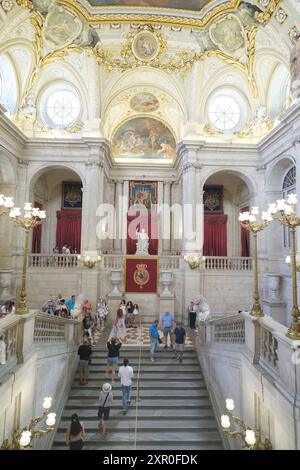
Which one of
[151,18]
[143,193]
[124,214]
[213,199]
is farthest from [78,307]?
[151,18]

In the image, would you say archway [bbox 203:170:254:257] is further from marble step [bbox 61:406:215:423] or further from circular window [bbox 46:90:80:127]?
marble step [bbox 61:406:215:423]

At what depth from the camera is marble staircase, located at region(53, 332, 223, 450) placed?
7.24 m

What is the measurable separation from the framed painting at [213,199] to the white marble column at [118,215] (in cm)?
544

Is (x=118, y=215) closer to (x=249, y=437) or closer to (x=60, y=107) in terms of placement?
(x=60, y=107)

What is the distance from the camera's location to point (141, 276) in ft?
49.2

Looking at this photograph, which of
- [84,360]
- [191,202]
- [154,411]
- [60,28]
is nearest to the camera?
[154,411]

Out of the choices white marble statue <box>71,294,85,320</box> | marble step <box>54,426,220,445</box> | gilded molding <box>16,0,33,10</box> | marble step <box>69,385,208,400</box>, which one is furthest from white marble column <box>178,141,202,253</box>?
marble step <box>54,426,220,445</box>

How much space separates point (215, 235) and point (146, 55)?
1082 cm

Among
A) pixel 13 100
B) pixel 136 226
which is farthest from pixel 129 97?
pixel 136 226

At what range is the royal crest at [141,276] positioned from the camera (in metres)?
15.0

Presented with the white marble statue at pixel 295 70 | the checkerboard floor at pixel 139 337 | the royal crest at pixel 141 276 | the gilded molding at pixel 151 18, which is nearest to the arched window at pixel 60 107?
the gilded molding at pixel 151 18

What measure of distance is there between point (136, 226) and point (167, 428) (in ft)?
43.7

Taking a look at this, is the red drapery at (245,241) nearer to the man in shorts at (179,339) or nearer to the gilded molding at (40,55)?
the man in shorts at (179,339)

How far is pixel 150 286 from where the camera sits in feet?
49.0
